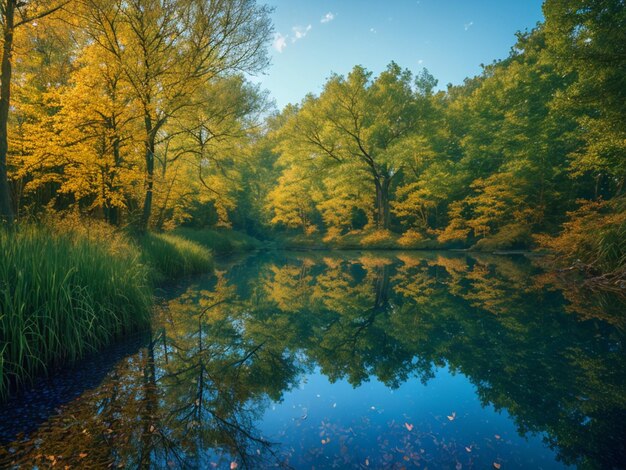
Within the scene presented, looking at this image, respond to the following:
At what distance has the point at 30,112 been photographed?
10.6 metres

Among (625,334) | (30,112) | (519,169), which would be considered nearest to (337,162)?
(519,169)

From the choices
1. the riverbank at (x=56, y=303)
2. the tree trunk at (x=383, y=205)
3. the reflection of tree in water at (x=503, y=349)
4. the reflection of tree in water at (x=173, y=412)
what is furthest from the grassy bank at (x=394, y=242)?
the riverbank at (x=56, y=303)

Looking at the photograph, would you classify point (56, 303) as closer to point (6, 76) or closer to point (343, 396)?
point (343, 396)

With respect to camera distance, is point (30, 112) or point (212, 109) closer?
point (30, 112)

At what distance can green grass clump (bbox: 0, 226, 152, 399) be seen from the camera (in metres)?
3.65

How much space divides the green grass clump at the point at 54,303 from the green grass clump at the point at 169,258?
14.3 feet

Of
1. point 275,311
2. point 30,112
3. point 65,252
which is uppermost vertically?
point 30,112

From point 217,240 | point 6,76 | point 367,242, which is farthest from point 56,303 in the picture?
point 367,242

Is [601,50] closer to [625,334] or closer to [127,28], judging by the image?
[625,334]

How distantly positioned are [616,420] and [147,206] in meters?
14.1

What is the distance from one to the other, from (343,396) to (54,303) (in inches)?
155

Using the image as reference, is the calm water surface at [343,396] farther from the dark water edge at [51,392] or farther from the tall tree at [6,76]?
the tall tree at [6,76]

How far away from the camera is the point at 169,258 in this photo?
1148cm

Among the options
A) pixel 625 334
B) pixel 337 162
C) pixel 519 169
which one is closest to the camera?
pixel 625 334
